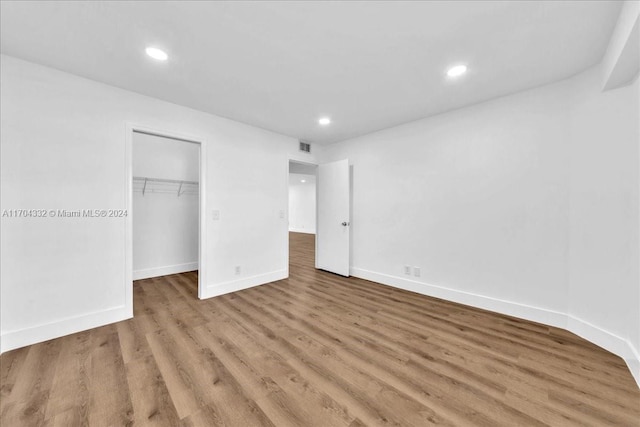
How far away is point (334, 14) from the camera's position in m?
1.65

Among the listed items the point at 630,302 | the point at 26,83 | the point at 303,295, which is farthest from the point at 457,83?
the point at 26,83

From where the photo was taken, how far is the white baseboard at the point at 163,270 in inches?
163

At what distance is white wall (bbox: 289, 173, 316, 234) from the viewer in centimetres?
1195

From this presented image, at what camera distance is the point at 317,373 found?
70.5 inches

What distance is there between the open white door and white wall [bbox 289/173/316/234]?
6835 millimetres

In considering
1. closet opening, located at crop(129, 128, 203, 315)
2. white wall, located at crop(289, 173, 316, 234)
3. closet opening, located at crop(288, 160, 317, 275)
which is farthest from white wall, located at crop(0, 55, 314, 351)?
white wall, located at crop(289, 173, 316, 234)

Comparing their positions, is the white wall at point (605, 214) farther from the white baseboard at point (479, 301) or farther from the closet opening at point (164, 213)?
the closet opening at point (164, 213)

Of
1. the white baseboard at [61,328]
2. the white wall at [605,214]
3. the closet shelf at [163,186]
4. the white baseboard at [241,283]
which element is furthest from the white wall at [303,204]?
the white wall at [605,214]

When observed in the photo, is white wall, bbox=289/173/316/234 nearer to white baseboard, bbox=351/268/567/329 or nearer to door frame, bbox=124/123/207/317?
white baseboard, bbox=351/268/567/329

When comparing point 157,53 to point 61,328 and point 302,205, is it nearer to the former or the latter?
point 61,328

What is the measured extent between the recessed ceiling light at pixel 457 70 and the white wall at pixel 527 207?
897 millimetres

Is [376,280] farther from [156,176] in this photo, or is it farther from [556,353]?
[156,176]

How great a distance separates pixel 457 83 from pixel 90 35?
328 centimetres

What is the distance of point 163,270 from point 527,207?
18.2 feet
